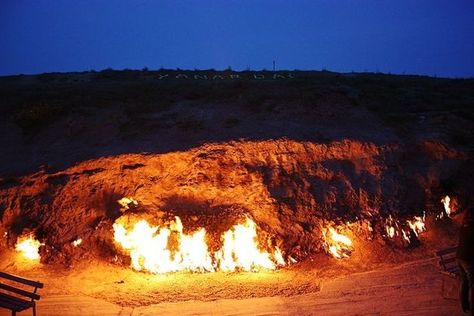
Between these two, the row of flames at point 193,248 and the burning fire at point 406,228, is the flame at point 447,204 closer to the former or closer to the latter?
the burning fire at point 406,228

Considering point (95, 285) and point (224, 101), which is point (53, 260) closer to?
point (95, 285)

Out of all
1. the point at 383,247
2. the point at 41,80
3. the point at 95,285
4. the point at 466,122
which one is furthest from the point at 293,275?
the point at 41,80

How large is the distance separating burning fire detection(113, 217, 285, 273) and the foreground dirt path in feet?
5.76

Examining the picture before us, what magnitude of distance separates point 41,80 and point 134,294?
18.3 meters

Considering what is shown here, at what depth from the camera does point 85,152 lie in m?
12.7

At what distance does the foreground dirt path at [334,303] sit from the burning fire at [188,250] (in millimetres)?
1755

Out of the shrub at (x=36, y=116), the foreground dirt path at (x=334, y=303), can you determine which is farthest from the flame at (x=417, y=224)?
the shrub at (x=36, y=116)

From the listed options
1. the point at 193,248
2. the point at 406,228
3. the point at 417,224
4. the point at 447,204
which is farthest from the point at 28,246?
the point at 447,204

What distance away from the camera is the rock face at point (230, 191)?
36.2 ft

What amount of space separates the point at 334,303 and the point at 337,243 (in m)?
2.90

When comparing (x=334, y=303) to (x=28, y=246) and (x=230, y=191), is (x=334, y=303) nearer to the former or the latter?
(x=230, y=191)

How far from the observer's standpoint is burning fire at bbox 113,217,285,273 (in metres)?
10.3

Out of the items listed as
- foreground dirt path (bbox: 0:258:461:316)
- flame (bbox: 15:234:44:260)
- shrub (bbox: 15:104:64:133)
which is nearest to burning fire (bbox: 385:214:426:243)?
foreground dirt path (bbox: 0:258:461:316)

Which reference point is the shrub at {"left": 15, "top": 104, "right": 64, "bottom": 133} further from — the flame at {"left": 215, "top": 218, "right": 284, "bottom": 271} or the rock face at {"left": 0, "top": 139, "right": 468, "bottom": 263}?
the flame at {"left": 215, "top": 218, "right": 284, "bottom": 271}
